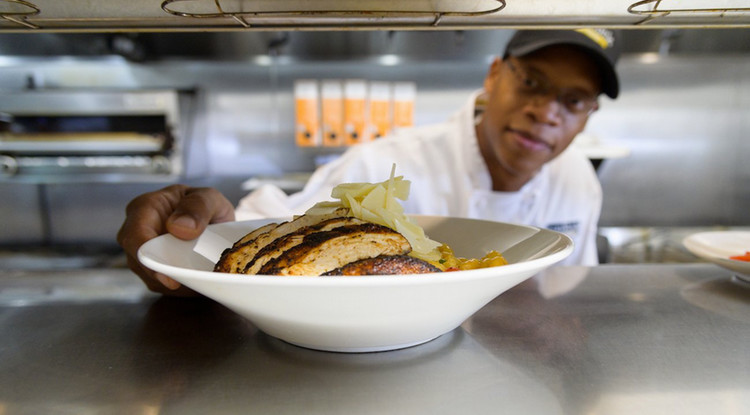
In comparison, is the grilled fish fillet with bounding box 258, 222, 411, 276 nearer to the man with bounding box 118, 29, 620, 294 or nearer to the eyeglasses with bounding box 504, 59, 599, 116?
the man with bounding box 118, 29, 620, 294

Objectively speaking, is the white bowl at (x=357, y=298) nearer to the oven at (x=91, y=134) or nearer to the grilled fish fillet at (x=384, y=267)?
the grilled fish fillet at (x=384, y=267)

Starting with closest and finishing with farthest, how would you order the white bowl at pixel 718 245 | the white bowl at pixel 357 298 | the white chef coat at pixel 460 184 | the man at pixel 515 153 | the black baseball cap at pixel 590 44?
the white bowl at pixel 357 298 < the white bowl at pixel 718 245 < the black baseball cap at pixel 590 44 < the man at pixel 515 153 < the white chef coat at pixel 460 184

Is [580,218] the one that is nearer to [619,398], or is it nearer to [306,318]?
[619,398]

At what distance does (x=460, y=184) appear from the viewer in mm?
1726

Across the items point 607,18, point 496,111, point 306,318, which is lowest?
point 306,318

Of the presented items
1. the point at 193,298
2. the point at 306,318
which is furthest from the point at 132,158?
the point at 306,318

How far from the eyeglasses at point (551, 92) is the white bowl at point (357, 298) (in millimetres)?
936

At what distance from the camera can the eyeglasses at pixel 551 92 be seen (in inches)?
55.4

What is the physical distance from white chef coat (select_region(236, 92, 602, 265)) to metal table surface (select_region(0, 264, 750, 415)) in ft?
3.00

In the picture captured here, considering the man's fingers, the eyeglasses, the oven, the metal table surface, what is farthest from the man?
the oven

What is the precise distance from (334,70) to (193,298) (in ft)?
9.10

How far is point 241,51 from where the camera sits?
3230 mm

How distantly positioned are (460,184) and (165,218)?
1168 mm

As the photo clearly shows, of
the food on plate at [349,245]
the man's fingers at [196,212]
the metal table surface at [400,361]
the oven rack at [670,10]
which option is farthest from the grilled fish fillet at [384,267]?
the oven rack at [670,10]
